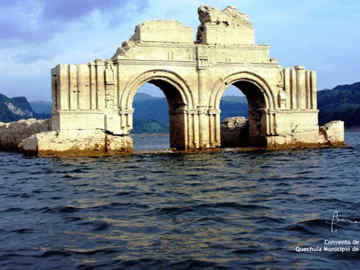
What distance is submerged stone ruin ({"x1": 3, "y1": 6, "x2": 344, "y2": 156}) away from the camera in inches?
921

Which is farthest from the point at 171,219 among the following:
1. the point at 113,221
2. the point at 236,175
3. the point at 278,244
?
the point at 236,175

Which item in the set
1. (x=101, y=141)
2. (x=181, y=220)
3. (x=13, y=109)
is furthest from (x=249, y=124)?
(x=13, y=109)

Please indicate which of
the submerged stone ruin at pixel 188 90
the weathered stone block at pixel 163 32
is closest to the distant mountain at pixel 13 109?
the submerged stone ruin at pixel 188 90

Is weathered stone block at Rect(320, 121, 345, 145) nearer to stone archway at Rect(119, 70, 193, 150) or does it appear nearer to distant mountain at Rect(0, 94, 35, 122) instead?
stone archway at Rect(119, 70, 193, 150)

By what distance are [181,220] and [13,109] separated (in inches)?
5732

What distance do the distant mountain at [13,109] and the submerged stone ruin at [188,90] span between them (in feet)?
357

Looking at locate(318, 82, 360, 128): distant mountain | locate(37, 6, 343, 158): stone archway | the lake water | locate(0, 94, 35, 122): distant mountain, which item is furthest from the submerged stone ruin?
locate(0, 94, 35, 122): distant mountain

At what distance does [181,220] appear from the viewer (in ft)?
28.7

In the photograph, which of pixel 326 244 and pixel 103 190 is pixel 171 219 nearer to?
pixel 326 244

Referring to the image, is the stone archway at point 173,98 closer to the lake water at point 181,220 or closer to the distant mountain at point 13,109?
the lake water at point 181,220

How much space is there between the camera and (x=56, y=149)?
22734 millimetres

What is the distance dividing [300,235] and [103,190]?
6.22 metres

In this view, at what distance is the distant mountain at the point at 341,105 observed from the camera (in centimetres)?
9192

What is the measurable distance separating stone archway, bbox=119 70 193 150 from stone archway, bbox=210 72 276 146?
1681 millimetres
